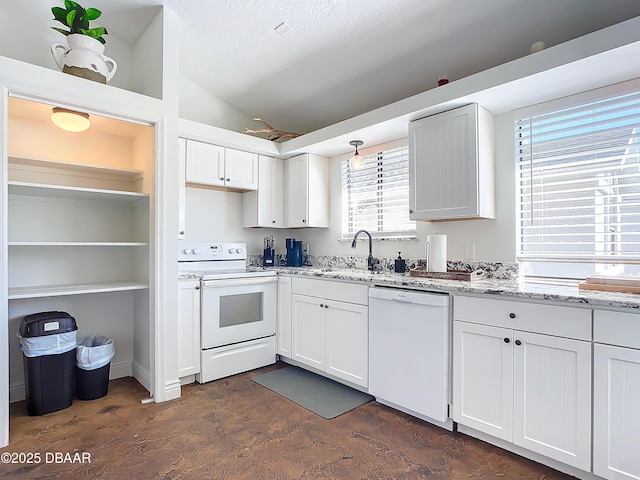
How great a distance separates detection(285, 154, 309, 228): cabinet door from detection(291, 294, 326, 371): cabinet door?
0.90 metres

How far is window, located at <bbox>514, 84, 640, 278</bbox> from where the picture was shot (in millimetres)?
2174

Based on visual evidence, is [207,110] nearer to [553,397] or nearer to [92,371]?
[92,371]

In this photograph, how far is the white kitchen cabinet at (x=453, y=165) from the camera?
2.49 m

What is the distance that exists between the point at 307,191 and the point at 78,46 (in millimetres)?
2128

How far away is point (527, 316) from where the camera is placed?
189 centimetres

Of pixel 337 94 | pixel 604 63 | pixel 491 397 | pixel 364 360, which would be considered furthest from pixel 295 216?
pixel 604 63

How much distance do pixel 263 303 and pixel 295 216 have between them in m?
1.00

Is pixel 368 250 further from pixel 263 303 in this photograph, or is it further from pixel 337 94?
pixel 337 94

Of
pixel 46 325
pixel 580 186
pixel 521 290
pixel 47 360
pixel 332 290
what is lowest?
pixel 47 360

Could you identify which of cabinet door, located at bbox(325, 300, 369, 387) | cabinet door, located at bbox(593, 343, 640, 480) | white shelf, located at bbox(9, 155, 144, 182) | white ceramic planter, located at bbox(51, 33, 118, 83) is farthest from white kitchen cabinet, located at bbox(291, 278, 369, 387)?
white ceramic planter, located at bbox(51, 33, 118, 83)

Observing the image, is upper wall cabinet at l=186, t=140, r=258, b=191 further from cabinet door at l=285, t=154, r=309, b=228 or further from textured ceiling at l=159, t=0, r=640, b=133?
textured ceiling at l=159, t=0, r=640, b=133

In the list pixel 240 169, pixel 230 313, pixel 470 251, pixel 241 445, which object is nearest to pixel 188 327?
pixel 230 313

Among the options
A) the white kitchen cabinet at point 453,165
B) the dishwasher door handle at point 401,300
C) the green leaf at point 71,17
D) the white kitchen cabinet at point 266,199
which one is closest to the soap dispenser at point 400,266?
the white kitchen cabinet at point 453,165

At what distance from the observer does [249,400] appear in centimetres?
271
